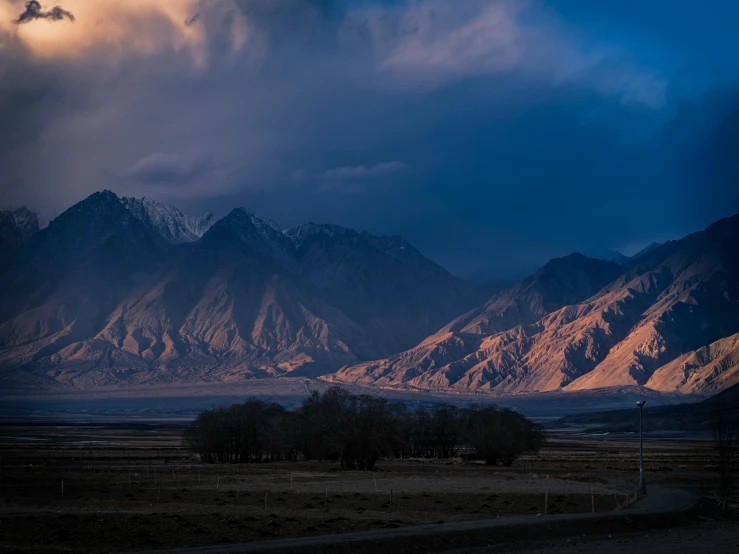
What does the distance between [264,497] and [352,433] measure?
3777 cm

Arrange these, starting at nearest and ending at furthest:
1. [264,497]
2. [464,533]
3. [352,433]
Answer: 1. [464,533]
2. [264,497]
3. [352,433]

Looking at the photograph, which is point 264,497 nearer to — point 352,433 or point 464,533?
point 464,533

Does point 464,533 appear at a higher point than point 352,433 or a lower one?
lower

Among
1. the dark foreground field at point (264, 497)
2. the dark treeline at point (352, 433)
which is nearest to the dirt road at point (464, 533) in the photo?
the dark foreground field at point (264, 497)

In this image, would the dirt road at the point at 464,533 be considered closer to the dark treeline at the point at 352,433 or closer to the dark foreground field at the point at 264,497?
the dark foreground field at the point at 264,497

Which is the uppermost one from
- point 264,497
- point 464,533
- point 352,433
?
point 352,433

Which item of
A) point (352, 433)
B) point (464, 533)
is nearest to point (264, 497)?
point (464, 533)

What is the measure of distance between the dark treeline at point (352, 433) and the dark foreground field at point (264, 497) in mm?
3497

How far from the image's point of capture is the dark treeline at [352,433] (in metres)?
101

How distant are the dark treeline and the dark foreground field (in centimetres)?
350

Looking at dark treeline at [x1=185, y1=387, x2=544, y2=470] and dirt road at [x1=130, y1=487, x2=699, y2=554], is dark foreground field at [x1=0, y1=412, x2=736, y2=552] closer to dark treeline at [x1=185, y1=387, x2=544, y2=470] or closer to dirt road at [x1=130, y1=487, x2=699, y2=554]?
dirt road at [x1=130, y1=487, x2=699, y2=554]

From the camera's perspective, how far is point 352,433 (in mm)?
100438

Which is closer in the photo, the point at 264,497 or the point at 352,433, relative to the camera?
the point at 264,497

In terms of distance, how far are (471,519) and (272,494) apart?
1992 centimetres
